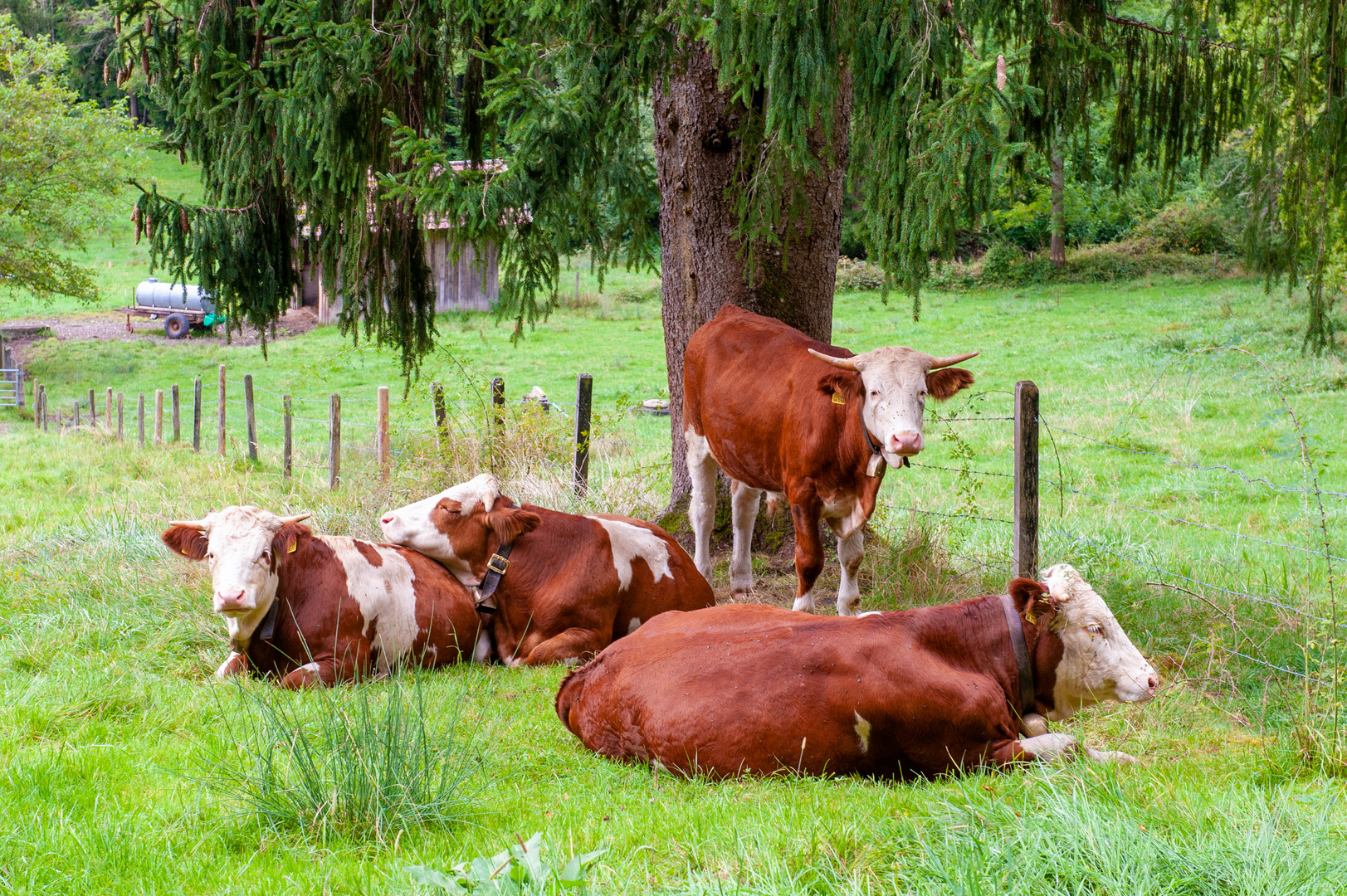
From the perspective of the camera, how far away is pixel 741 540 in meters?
7.01

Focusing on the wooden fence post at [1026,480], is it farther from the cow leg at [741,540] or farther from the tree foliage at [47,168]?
the tree foliage at [47,168]

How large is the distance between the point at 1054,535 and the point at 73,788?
6.62 metres

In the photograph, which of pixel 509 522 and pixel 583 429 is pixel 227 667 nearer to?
pixel 509 522

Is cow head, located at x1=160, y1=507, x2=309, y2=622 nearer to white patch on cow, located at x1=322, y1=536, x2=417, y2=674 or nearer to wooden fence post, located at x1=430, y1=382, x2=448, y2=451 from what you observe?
white patch on cow, located at x1=322, y1=536, x2=417, y2=674

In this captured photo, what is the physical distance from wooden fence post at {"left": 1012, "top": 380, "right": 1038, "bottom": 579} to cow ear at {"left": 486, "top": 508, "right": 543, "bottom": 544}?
2607mm

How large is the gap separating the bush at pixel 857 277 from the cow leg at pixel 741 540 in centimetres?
2765

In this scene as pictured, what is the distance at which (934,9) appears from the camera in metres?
4.89

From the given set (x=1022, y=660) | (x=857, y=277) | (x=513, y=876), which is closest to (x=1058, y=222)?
(x=857, y=277)

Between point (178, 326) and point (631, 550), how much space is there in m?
32.9

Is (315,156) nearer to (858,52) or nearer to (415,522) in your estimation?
(415,522)

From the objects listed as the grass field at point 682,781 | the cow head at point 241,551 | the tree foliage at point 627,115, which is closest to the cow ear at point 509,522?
the grass field at point 682,781

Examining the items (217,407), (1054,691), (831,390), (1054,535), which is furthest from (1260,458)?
(217,407)

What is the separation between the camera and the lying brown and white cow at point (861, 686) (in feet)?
13.1

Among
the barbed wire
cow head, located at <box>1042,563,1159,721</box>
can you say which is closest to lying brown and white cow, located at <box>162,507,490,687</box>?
cow head, located at <box>1042,563,1159,721</box>
